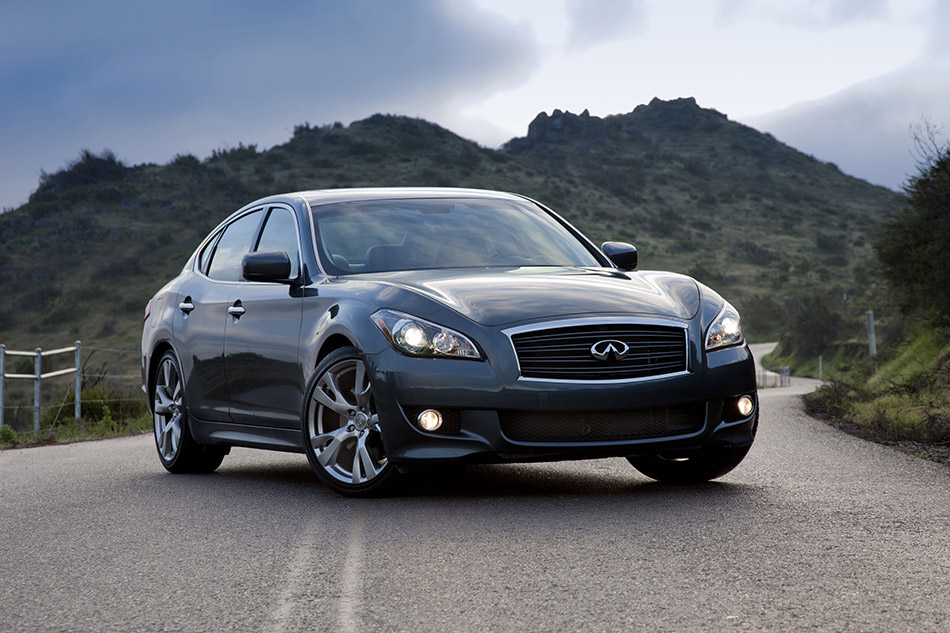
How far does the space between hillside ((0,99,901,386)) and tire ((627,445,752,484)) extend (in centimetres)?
3874

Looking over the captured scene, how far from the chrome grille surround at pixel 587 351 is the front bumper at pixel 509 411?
0.17ft

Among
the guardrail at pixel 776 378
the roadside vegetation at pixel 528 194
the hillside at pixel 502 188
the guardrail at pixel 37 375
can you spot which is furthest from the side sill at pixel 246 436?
the guardrail at pixel 776 378

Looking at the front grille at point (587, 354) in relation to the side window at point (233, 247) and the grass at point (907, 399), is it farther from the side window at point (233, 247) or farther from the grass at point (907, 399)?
the grass at point (907, 399)

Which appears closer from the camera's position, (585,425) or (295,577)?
(295,577)

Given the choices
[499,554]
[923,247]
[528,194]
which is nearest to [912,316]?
[923,247]

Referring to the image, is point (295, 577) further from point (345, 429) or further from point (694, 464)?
point (694, 464)

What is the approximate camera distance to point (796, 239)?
93.8 meters

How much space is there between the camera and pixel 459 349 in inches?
245

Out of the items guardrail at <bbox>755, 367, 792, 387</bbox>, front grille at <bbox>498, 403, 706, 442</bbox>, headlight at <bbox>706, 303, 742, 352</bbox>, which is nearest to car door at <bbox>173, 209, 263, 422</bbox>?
front grille at <bbox>498, 403, 706, 442</bbox>

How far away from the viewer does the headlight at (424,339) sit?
6.21 m

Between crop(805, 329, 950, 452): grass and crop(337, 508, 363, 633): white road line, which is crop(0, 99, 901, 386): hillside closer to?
crop(805, 329, 950, 452): grass

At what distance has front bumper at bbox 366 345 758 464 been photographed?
241 inches

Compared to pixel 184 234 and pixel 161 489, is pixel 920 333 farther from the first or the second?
pixel 184 234

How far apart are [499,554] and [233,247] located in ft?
14.7
